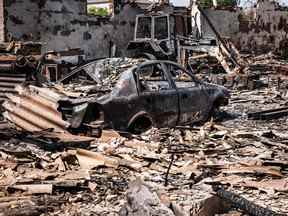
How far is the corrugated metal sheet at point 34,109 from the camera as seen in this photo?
8984mm

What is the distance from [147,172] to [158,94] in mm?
2665

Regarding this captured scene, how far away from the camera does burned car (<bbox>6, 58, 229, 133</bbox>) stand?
8789 millimetres

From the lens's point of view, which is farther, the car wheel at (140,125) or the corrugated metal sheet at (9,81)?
the corrugated metal sheet at (9,81)

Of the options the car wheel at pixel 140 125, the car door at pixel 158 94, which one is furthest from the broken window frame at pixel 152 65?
the car wheel at pixel 140 125

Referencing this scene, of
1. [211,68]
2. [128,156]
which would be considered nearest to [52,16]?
[211,68]

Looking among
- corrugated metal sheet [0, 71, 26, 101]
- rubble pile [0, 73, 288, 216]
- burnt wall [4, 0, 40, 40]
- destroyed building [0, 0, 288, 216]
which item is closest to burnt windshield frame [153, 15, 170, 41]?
burnt wall [4, 0, 40, 40]

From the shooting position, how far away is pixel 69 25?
21.6 meters

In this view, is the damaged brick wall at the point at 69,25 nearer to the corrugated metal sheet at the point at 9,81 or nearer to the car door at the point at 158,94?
the corrugated metal sheet at the point at 9,81

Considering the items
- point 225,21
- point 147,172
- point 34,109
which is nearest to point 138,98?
point 34,109

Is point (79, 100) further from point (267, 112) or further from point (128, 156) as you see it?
point (267, 112)

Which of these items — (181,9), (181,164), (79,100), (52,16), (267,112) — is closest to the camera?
(181,164)

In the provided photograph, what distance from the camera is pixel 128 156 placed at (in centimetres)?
780

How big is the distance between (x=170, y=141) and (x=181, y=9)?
1861 cm

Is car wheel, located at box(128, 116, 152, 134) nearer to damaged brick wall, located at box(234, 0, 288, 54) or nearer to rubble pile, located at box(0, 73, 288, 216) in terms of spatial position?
rubble pile, located at box(0, 73, 288, 216)
